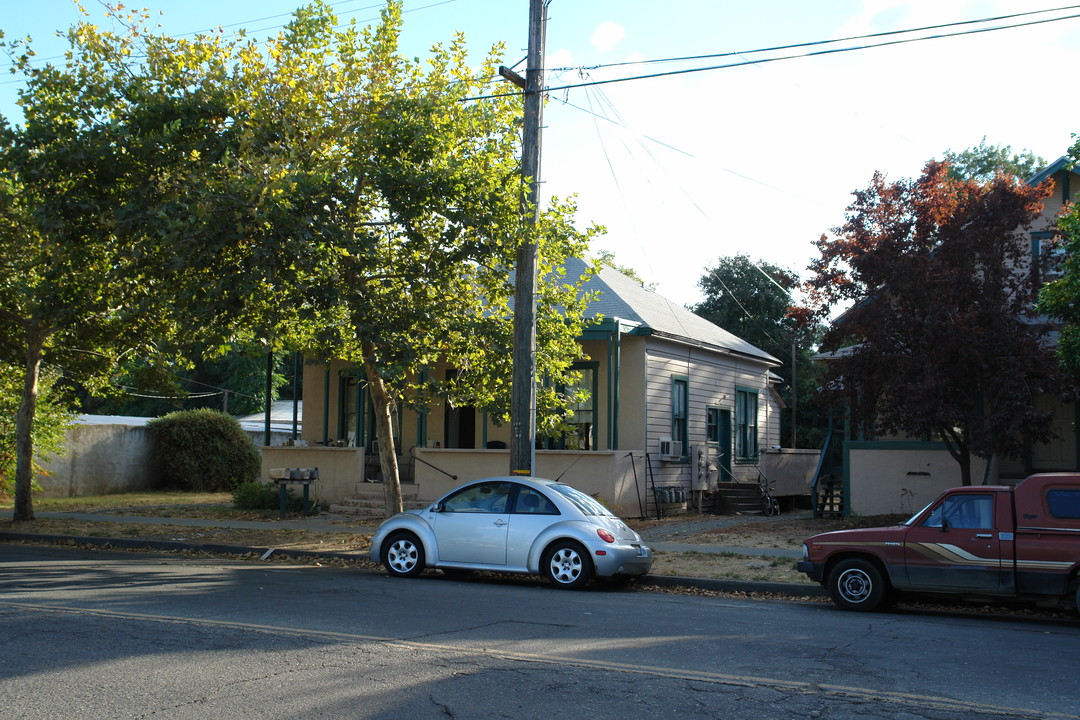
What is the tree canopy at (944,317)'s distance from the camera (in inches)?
625

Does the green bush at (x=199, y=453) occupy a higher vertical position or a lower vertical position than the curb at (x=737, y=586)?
higher

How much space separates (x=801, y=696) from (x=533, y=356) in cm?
844

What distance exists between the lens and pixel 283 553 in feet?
50.8

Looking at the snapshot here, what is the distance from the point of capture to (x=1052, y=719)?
19.5 ft

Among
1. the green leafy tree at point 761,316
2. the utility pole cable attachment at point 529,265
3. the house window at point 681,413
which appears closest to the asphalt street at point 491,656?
the utility pole cable attachment at point 529,265

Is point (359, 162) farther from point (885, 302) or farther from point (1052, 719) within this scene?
point (1052, 719)

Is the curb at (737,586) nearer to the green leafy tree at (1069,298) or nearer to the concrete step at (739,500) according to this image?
the green leafy tree at (1069,298)

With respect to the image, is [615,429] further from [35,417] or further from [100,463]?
[100,463]

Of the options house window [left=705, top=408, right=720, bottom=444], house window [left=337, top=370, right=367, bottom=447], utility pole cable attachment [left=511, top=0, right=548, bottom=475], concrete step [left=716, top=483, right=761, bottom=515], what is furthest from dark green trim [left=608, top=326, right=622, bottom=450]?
house window [left=337, top=370, right=367, bottom=447]

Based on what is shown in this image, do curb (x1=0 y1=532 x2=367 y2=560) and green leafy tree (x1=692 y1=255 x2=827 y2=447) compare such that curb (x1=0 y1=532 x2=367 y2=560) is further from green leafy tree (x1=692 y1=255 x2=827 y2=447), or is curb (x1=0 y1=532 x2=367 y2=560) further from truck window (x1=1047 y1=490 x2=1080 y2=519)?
green leafy tree (x1=692 y1=255 x2=827 y2=447)

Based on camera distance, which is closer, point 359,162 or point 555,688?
point 555,688

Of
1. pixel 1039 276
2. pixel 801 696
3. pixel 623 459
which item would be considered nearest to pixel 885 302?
pixel 1039 276

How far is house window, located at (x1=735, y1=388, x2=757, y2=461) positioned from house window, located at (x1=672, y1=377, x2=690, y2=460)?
382 centimetres

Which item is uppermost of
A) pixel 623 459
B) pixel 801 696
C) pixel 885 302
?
pixel 885 302
